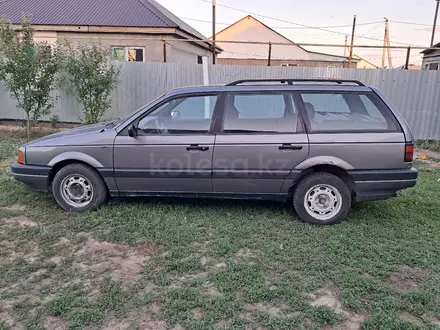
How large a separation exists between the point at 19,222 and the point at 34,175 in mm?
602

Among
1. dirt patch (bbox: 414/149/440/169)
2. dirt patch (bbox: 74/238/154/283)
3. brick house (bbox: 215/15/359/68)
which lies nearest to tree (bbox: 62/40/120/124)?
dirt patch (bbox: 74/238/154/283)

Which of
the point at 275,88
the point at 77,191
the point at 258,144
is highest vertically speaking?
the point at 275,88

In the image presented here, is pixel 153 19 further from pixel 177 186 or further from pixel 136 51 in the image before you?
pixel 177 186

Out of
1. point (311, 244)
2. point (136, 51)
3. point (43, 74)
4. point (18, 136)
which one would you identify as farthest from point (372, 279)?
point (136, 51)

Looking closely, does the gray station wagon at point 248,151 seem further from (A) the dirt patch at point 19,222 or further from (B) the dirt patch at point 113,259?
(B) the dirt patch at point 113,259

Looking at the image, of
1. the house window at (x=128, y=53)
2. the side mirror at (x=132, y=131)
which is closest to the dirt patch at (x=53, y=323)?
the side mirror at (x=132, y=131)

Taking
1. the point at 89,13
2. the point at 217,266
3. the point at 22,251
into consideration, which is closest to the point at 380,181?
the point at 217,266

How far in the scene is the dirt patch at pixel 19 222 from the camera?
411 centimetres

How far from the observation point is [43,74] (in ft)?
29.7

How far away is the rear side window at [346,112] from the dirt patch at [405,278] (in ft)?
5.16

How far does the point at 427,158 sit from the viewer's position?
27.0 feet

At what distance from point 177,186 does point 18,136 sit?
7.34 m

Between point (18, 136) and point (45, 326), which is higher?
point (18, 136)

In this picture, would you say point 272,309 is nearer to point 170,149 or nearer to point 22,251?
point 170,149
